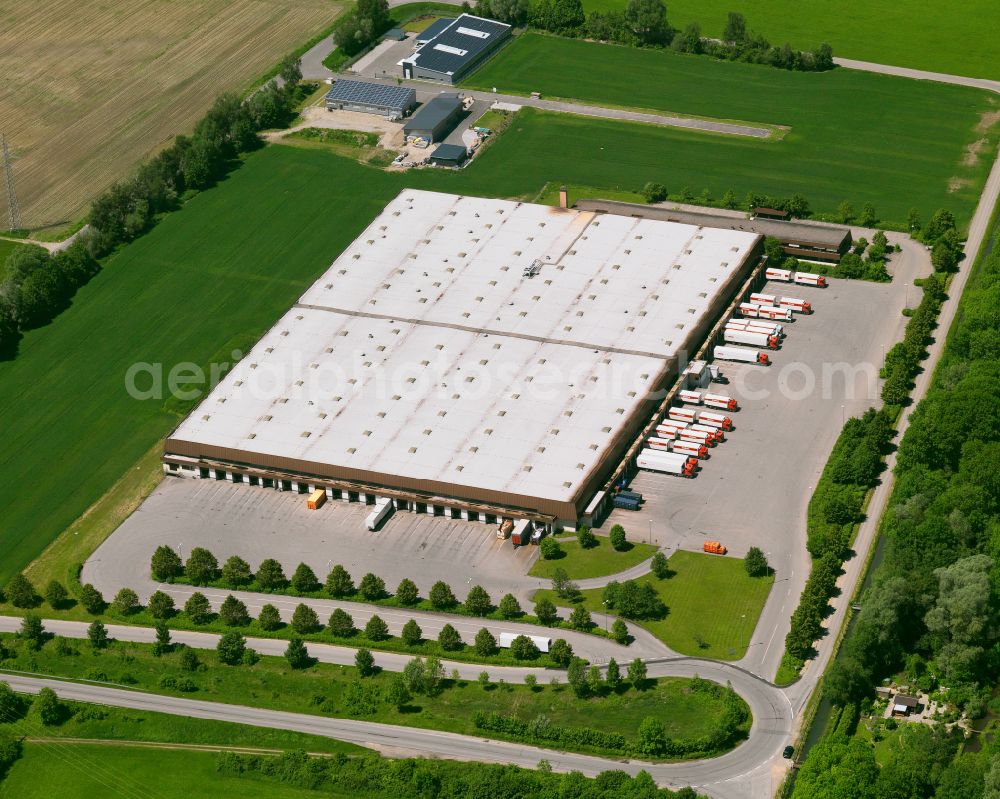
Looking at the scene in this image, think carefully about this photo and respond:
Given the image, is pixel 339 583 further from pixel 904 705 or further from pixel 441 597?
pixel 904 705

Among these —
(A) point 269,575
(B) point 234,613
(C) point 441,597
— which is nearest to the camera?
(B) point 234,613

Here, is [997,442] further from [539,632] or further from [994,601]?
[539,632]

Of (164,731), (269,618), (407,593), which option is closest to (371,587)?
(407,593)

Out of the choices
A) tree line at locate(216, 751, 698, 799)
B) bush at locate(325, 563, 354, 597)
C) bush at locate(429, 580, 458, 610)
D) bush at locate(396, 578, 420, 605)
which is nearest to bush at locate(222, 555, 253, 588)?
bush at locate(325, 563, 354, 597)

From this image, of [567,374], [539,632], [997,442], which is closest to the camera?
Answer: [539,632]

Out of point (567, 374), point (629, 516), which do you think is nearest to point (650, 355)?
point (567, 374)
